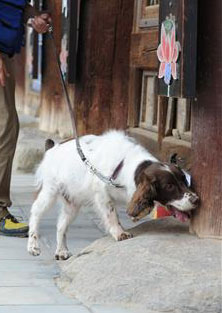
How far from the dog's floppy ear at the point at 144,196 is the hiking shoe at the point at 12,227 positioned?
5.14 feet

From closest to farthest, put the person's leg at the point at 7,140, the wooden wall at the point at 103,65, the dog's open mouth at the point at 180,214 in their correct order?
the dog's open mouth at the point at 180,214, the person's leg at the point at 7,140, the wooden wall at the point at 103,65

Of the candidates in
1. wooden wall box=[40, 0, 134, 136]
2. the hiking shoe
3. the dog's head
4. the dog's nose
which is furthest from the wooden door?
the dog's nose

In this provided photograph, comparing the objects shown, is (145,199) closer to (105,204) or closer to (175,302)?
(105,204)

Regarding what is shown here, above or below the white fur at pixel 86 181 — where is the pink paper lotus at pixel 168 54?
above

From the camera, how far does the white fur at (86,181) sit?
5801mm

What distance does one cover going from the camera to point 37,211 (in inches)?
245

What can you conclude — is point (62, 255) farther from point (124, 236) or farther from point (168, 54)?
point (168, 54)

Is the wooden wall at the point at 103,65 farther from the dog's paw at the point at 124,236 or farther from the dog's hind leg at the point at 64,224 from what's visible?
the dog's paw at the point at 124,236

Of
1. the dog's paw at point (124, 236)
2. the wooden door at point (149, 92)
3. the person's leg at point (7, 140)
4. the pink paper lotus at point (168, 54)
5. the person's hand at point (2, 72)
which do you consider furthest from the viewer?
the wooden door at point (149, 92)

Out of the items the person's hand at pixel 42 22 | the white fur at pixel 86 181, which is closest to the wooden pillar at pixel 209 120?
the white fur at pixel 86 181

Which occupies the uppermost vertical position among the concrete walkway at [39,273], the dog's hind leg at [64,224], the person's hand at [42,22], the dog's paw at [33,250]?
the person's hand at [42,22]

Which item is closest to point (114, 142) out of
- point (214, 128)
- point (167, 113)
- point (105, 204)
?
point (105, 204)

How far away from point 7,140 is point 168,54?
2.09 m

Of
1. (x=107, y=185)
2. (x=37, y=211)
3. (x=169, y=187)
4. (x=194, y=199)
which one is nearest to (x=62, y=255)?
(x=37, y=211)
